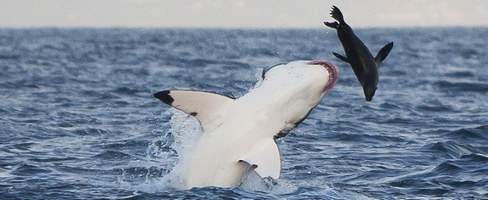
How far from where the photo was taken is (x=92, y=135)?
1869 cm

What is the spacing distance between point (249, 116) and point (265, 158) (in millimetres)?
631

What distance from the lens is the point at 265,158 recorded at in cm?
1102

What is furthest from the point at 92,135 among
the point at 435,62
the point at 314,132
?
the point at 435,62

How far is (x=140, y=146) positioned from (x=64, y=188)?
14.6 ft

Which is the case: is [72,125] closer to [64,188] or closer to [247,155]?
[64,188]

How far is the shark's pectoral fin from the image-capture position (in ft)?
35.4

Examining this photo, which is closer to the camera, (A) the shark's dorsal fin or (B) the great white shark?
(B) the great white shark
